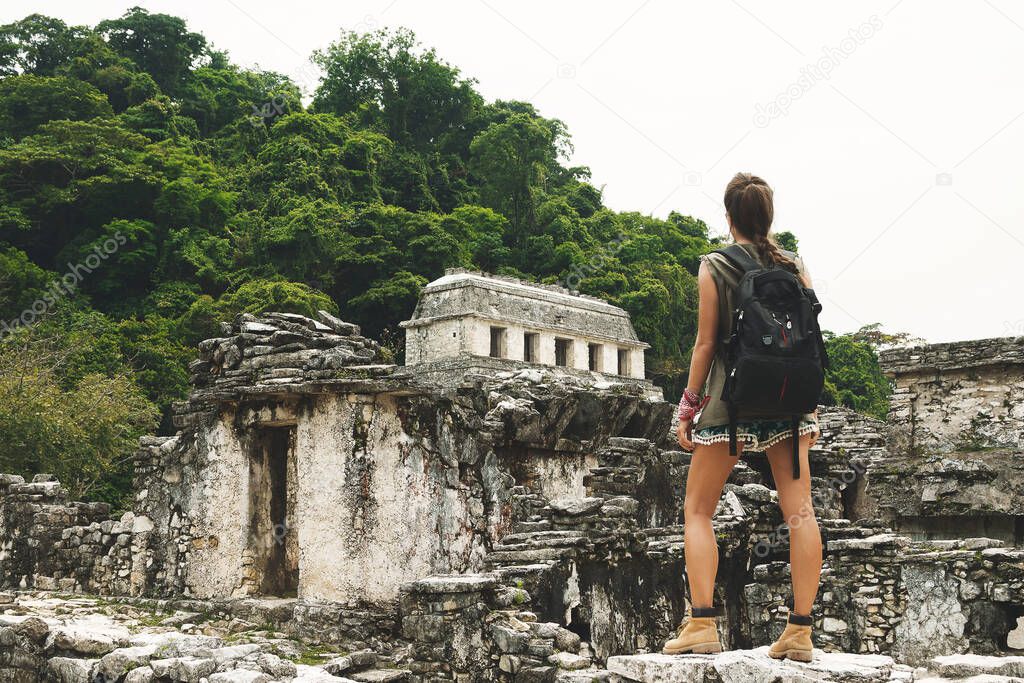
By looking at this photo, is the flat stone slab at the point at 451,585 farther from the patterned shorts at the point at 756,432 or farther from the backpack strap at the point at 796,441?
the backpack strap at the point at 796,441

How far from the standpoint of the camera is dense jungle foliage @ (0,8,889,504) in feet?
105

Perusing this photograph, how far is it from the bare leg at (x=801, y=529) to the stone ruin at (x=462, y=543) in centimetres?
32

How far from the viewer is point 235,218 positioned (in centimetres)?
4406

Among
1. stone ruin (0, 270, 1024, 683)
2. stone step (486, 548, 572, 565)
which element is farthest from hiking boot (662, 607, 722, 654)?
stone step (486, 548, 572, 565)

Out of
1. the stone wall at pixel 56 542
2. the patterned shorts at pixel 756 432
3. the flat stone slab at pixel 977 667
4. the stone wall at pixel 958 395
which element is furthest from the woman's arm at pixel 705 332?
the stone wall at pixel 958 395

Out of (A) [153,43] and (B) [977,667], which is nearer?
(B) [977,667]

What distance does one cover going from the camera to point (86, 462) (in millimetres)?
23562

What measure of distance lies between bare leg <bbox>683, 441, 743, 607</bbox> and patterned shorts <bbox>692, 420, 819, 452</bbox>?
0.04 metres

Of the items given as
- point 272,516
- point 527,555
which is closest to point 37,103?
point 272,516

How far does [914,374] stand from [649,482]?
7865 mm

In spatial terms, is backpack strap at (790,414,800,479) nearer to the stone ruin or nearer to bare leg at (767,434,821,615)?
bare leg at (767,434,821,615)

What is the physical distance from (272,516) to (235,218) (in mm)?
34060

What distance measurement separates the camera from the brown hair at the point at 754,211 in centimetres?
452

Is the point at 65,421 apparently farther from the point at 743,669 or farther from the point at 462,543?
the point at 743,669
